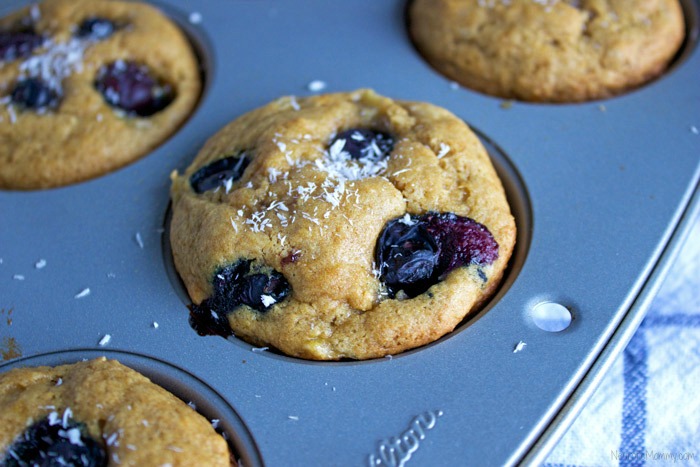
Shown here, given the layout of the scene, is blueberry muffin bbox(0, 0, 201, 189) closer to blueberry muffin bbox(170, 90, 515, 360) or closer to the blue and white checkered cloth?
blueberry muffin bbox(170, 90, 515, 360)

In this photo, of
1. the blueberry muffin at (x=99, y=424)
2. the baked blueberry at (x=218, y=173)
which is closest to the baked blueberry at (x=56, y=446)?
the blueberry muffin at (x=99, y=424)

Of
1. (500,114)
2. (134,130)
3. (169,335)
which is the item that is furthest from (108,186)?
(500,114)

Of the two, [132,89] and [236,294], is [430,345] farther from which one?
[132,89]

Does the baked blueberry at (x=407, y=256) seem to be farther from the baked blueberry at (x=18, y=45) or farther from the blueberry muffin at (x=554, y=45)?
the baked blueberry at (x=18, y=45)

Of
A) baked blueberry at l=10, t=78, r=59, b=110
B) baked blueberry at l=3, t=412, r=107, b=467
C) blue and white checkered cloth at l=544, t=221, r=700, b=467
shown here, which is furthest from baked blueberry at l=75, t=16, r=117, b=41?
blue and white checkered cloth at l=544, t=221, r=700, b=467

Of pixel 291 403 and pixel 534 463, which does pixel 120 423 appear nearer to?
→ pixel 291 403

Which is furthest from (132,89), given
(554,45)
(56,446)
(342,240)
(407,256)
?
(554,45)
